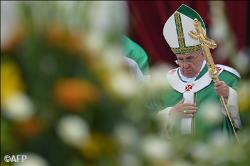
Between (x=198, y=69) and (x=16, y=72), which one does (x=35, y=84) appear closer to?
(x=16, y=72)

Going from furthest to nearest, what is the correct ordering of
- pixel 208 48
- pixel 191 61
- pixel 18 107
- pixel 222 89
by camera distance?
pixel 191 61, pixel 222 89, pixel 208 48, pixel 18 107

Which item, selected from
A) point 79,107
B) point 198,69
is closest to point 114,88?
point 79,107

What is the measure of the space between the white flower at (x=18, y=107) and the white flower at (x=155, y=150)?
156mm

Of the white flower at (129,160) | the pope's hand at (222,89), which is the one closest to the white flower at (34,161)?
the white flower at (129,160)

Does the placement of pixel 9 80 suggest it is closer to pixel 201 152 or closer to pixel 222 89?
pixel 201 152

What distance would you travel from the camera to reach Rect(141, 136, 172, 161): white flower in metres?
0.97

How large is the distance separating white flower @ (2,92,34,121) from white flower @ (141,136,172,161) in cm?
16

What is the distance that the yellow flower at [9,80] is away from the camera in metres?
0.95

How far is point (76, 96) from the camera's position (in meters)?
0.95

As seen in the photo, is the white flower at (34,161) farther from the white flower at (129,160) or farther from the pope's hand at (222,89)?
the pope's hand at (222,89)

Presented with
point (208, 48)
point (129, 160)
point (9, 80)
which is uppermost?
point (208, 48)

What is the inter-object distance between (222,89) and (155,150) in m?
2.13

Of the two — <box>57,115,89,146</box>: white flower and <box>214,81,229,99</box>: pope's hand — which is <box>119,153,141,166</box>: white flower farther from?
<box>214,81,229,99</box>: pope's hand

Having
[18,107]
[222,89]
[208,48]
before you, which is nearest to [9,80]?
[18,107]
